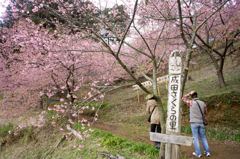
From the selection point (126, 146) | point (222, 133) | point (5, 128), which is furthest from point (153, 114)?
point (5, 128)

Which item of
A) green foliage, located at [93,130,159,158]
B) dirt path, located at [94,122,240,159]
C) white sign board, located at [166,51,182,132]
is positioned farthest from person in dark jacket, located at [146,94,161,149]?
white sign board, located at [166,51,182,132]

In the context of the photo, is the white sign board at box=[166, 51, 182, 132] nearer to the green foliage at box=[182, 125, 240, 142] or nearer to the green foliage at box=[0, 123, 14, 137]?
the green foliage at box=[182, 125, 240, 142]

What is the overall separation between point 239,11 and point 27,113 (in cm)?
1255

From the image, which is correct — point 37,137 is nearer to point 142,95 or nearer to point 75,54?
point 75,54

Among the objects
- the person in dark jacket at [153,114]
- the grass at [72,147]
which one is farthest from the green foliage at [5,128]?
the person in dark jacket at [153,114]

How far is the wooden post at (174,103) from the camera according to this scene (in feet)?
18.6

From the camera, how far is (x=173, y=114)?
18.8 feet

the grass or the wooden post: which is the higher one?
the wooden post

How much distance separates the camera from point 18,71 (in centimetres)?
1841

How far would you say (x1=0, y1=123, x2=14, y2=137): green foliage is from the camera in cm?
1868

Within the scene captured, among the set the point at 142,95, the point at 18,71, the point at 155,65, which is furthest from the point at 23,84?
the point at 155,65

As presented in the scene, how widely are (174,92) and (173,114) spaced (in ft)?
1.23

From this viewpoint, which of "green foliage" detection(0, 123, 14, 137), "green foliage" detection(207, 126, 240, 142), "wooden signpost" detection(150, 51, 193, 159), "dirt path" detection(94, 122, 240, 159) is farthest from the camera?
"green foliage" detection(0, 123, 14, 137)

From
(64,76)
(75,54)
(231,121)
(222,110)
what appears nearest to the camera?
(231,121)
